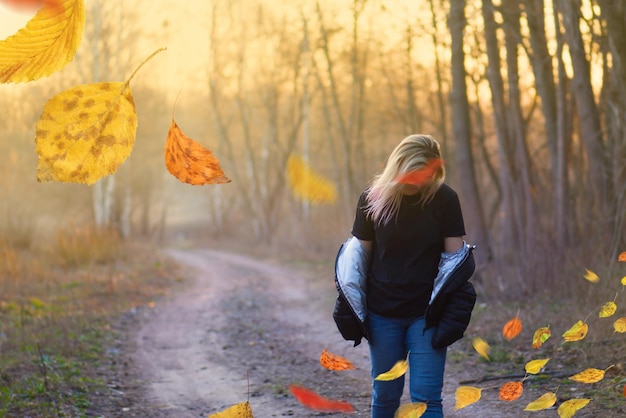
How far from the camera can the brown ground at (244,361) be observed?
655cm

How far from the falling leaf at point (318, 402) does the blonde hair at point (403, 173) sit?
287 centimetres

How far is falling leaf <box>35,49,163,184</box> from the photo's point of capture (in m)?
2.88

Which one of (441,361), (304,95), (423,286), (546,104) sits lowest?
(441,361)

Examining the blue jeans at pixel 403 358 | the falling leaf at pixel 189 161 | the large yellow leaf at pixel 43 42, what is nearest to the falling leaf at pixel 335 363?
the blue jeans at pixel 403 358

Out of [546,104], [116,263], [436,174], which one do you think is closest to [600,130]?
Answer: [546,104]

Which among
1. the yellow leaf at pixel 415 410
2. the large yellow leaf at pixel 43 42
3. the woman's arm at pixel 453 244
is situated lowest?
the yellow leaf at pixel 415 410

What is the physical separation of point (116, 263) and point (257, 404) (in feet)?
47.7

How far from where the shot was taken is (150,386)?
7598mm

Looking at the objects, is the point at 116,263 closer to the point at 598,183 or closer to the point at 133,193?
the point at 598,183

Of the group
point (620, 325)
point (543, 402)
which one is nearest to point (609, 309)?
point (620, 325)

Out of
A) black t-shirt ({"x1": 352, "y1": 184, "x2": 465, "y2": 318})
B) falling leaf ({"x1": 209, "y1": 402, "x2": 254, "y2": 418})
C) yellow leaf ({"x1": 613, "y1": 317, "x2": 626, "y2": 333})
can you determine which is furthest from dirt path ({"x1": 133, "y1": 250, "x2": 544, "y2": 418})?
black t-shirt ({"x1": 352, "y1": 184, "x2": 465, "y2": 318})

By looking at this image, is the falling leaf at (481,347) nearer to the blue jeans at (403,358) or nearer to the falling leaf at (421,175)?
the blue jeans at (403,358)

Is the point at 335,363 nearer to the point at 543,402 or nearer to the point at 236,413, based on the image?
the point at 236,413

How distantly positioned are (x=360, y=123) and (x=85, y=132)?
957 inches
